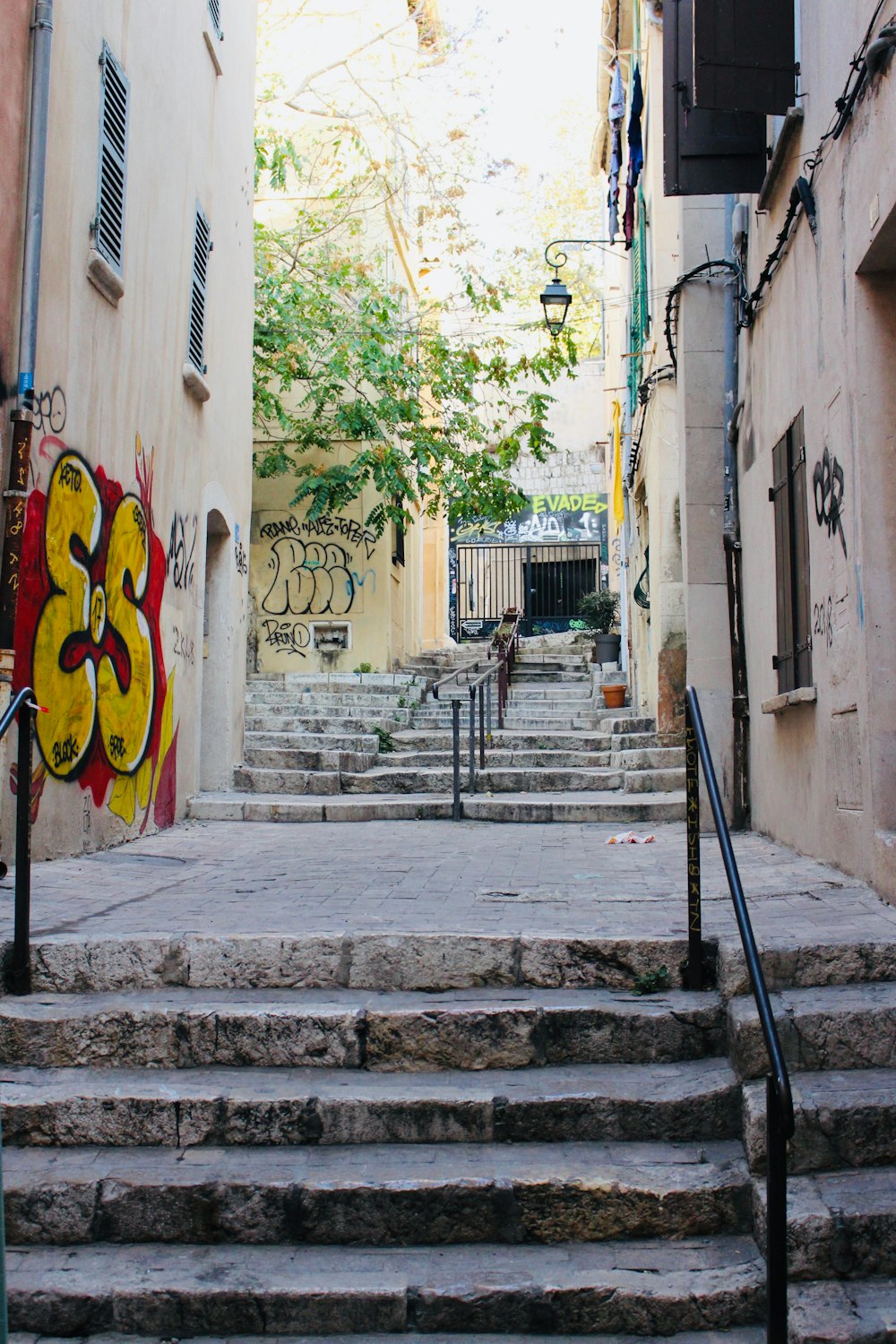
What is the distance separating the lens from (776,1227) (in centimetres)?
268

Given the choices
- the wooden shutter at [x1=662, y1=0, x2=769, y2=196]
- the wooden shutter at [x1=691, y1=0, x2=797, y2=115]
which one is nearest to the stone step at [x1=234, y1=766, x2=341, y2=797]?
the wooden shutter at [x1=662, y1=0, x2=769, y2=196]

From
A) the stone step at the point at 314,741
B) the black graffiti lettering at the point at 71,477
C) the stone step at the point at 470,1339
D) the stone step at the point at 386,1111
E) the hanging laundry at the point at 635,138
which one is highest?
the hanging laundry at the point at 635,138

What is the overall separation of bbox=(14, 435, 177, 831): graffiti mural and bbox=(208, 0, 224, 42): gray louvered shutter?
15.2 ft

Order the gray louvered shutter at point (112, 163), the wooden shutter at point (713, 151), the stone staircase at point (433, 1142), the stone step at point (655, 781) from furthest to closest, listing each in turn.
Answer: the stone step at point (655, 781) → the gray louvered shutter at point (112, 163) → the wooden shutter at point (713, 151) → the stone staircase at point (433, 1142)

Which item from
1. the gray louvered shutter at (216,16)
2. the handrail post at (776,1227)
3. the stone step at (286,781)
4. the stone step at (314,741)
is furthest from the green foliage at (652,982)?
the gray louvered shutter at (216,16)

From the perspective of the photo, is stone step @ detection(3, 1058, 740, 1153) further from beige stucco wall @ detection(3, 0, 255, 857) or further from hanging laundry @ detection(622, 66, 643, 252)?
hanging laundry @ detection(622, 66, 643, 252)

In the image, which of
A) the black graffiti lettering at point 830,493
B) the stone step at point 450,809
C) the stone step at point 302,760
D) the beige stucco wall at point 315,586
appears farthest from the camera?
the beige stucco wall at point 315,586

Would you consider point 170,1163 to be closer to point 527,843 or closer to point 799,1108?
point 799,1108

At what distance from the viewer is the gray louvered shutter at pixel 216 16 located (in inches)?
407

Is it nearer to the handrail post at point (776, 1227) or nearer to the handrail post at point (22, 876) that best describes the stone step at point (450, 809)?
the handrail post at point (22, 876)

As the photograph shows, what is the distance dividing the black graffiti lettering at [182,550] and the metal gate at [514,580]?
17783mm

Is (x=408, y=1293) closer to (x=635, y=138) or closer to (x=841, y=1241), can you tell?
(x=841, y=1241)

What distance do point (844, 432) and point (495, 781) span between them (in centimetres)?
588

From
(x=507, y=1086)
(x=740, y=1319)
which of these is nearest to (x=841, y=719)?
(x=507, y=1086)
